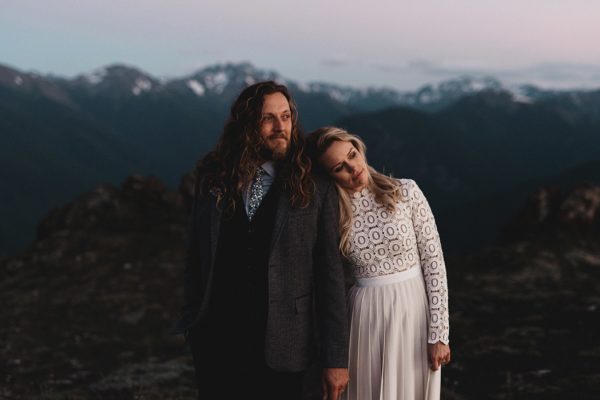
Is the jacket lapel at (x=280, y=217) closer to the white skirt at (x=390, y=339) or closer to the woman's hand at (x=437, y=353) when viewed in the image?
the white skirt at (x=390, y=339)

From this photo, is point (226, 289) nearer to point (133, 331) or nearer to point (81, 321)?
point (133, 331)

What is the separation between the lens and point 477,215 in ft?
608

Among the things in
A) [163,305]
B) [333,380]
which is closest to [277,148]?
[333,380]

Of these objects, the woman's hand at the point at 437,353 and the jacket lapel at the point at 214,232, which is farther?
the woman's hand at the point at 437,353

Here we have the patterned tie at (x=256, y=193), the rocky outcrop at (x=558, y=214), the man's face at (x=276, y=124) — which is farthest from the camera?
the rocky outcrop at (x=558, y=214)

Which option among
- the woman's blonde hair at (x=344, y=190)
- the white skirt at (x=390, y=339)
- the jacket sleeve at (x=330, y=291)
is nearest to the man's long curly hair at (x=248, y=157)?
the woman's blonde hair at (x=344, y=190)

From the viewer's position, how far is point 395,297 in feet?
16.4

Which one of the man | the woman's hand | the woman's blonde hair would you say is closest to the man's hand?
the man

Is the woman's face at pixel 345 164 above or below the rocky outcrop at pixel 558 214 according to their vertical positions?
Result: below

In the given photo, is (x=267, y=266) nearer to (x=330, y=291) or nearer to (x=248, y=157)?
(x=330, y=291)

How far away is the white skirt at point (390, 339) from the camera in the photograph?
4.99m

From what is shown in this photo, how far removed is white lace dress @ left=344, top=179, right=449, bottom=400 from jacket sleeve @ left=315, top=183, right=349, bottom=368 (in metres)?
0.44

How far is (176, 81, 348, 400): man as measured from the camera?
14.8ft

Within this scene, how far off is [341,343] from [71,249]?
945 inches
